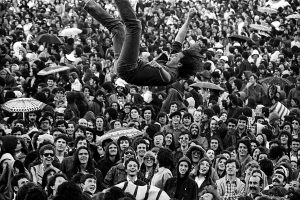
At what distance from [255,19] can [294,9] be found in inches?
99.9

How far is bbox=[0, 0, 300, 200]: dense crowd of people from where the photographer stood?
9906 millimetres

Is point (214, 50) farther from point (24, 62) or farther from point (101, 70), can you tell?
point (24, 62)

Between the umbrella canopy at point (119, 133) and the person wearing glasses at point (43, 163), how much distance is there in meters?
1.54

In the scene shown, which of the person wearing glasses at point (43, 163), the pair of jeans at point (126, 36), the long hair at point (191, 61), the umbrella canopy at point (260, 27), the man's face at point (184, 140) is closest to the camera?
the pair of jeans at point (126, 36)

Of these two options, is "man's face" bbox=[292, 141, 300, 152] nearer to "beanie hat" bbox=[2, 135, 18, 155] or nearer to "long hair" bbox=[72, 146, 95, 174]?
"long hair" bbox=[72, 146, 95, 174]

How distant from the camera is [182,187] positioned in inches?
421

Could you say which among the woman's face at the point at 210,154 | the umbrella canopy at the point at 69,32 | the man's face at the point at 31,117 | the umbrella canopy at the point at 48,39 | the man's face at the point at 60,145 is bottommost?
the woman's face at the point at 210,154

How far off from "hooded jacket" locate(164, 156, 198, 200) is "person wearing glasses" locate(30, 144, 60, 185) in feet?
5.16

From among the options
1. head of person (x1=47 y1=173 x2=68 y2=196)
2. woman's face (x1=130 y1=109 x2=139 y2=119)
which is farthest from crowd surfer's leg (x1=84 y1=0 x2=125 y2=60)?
woman's face (x1=130 y1=109 x2=139 y2=119)

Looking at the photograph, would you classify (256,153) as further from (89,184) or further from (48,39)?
(48,39)

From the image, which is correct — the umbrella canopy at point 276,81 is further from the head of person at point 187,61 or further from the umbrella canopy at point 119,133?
the head of person at point 187,61

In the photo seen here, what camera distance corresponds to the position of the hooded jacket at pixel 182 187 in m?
10.7

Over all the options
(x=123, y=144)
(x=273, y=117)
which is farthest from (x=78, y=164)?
(x=273, y=117)

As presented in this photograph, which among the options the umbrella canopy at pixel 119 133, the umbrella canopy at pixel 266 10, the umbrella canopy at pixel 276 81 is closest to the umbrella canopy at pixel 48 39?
the umbrella canopy at pixel 276 81
